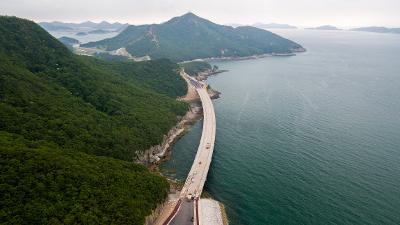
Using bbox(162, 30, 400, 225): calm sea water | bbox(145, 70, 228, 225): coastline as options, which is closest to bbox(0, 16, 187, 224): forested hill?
bbox(145, 70, 228, 225): coastline

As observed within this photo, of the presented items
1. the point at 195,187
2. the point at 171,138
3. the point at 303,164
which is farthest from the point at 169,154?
the point at 303,164

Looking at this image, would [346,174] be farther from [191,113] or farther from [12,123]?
[12,123]

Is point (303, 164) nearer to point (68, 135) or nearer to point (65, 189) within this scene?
point (68, 135)

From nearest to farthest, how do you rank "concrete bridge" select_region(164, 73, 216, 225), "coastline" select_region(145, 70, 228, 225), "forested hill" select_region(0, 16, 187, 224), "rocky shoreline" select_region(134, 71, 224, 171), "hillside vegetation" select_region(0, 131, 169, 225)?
"hillside vegetation" select_region(0, 131, 169, 225)
"forested hill" select_region(0, 16, 187, 224)
"concrete bridge" select_region(164, 73, 216, 225)
"coastline" select_region(145, 70, 228, 225)
"rocky shoreline" select_region(134, 71, 224, 171)

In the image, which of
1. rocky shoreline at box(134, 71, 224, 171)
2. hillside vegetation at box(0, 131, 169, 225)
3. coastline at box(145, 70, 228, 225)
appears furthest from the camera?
rocky shoreline at box(134, 71, 224, 171)

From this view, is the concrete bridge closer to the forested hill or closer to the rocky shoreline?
the forested hill

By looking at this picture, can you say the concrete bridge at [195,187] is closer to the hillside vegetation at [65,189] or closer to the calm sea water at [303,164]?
the calm sea water at [303,164]

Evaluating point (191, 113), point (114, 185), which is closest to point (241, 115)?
point (191, 113)

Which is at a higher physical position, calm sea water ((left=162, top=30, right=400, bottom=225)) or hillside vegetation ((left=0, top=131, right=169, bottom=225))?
hillside vegetation ((left=0, top=131, right=169, bottom=225))
